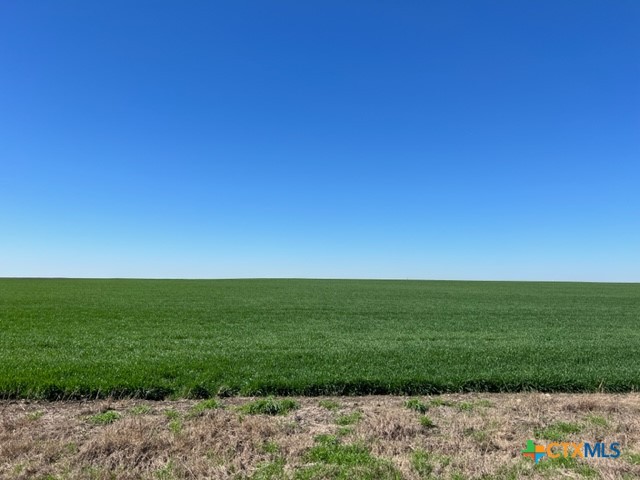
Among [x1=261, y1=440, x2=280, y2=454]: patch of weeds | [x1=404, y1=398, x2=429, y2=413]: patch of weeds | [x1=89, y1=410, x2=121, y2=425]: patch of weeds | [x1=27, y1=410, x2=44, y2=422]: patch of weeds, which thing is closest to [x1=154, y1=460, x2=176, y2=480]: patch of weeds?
[x1=261, y1=440, x2=280, y2=454]: patch of weeds

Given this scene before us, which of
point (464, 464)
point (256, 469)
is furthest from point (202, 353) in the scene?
point (464, 464)

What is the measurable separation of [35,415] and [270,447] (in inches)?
171

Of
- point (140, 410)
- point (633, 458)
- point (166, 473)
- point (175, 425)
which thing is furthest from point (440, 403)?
point (140, 410)

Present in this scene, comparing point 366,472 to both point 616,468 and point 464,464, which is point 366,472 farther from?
point 616,468

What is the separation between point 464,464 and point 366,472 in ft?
4.34

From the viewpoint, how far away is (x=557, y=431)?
6.64 metres

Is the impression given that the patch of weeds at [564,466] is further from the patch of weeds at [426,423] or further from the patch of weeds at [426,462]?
the patch of weeds at [426,423]

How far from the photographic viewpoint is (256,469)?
5.28 metres

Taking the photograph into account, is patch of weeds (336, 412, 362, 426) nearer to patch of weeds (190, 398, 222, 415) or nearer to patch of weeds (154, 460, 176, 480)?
patch of weeds (190, 398, 222, 415)

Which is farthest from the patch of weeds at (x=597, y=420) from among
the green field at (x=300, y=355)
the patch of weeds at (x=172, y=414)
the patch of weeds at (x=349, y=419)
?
the patch of weeds at (x=172, y=414)

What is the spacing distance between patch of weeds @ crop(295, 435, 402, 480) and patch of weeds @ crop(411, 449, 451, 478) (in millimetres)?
310

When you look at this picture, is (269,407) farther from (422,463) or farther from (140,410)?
(422,463)

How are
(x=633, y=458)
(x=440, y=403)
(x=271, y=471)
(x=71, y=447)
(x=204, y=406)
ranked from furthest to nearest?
(x=440, y=403)
(x=204, y=406)
(x=71, y=447)
(x=633, y=458)
(x=271, y=471)

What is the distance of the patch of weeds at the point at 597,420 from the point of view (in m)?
6.96
